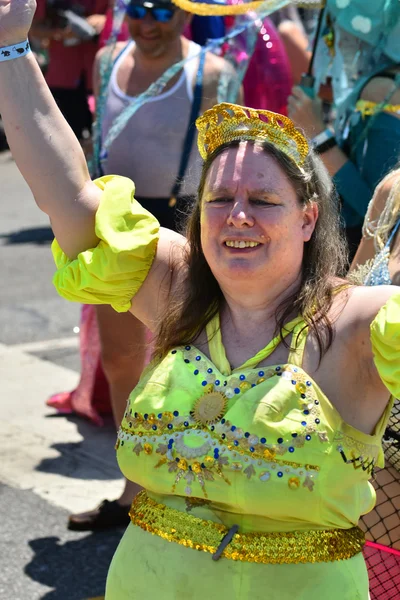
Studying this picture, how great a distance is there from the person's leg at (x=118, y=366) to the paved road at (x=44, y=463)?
2.4 inches

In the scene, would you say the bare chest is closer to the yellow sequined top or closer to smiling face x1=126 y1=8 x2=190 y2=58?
smiling face x1=126 y1=8 x2=190 y2=58

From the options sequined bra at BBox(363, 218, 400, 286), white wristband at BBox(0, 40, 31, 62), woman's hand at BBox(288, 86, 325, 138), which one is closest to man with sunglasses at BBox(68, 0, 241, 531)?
woman's hand at BBox(288, 86, 325, 138)

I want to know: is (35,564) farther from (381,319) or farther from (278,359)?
(381,319)

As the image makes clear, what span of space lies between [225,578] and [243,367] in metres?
0.43

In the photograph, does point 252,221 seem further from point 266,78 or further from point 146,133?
point 266,78

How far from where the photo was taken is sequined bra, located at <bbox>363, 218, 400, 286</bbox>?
2.62m

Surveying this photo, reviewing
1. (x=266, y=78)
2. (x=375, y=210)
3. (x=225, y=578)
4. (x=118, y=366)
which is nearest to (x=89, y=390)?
(x=118, y=366)

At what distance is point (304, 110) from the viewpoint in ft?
13.8

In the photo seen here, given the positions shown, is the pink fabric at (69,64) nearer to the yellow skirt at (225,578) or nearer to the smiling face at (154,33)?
the smiling face at (154,33)

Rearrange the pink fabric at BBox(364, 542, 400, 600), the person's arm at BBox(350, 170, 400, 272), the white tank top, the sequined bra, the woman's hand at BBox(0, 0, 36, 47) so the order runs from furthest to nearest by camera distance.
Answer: the white tank top, the person's arm at BBox(350, 170, 400, 272), the pink fabric at BBox(364, 542, 400, 600), the sequined bra, the woman's hand at BBox(0, 0, 36, 47)

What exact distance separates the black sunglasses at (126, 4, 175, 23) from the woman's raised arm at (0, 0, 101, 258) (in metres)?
1.99

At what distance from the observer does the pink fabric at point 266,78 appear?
5160 mm

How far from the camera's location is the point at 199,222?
2395 millimetres

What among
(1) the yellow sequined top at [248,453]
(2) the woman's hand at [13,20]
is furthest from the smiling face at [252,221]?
(2) the woman's hand at [13,20]
